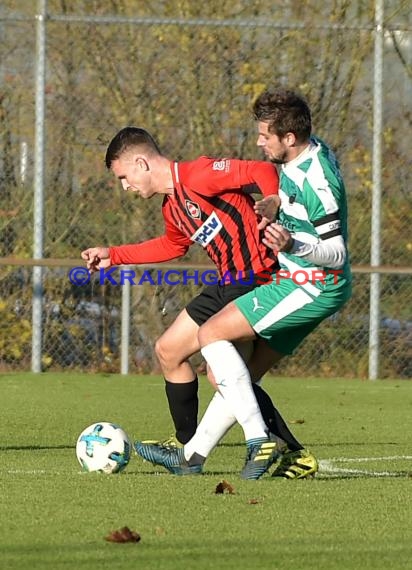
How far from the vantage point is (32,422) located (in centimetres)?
941

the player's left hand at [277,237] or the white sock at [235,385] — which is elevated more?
the player's left hand at [277,237]

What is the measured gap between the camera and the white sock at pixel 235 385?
20.4 ft

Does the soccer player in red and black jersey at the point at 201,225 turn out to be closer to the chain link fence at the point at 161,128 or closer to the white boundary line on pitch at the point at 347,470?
the white boundary line on pitch at the point at 347,470

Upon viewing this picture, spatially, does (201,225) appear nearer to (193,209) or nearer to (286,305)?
(193,209)

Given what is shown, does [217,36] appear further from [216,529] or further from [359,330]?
[216,529]

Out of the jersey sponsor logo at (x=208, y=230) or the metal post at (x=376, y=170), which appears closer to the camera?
the jersey sponsor logo at (x=208, y=230)

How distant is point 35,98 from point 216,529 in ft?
29.1

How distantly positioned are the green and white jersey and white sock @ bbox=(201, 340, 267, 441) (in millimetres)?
457

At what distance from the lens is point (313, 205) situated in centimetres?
602

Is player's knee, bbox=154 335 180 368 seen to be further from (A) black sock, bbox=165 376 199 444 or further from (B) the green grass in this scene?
(B) the green grass

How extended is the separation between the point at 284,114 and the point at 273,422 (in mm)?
1416

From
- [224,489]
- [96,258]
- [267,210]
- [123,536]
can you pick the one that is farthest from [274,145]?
[123,536]

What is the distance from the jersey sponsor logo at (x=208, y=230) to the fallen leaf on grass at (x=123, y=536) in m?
2.12

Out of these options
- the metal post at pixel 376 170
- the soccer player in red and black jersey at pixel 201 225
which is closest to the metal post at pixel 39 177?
the metal post at pixel 376 170
